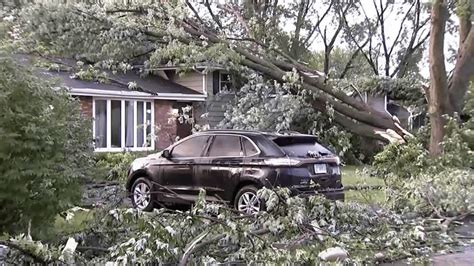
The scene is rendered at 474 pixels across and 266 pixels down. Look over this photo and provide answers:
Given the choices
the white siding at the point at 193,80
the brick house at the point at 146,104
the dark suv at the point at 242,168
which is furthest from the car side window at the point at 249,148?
the white siding at the point at 193,80

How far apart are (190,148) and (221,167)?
3.59ft

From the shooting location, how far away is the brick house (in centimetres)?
2055

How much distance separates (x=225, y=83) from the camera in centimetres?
2455

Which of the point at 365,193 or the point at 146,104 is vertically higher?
the point at 146,104

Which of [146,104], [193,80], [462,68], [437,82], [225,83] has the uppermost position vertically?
[193,80]

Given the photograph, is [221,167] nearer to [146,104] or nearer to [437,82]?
[437,82]

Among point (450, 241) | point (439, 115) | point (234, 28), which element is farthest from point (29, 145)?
point (234, 28)

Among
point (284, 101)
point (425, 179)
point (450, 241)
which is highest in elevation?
point (284, 101)

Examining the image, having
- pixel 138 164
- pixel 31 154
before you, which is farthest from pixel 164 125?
pixel 31 154

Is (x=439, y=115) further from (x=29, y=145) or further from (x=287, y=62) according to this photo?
(x=29, y=145)

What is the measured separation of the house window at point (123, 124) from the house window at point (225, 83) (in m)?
3.43

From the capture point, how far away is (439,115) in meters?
17.4

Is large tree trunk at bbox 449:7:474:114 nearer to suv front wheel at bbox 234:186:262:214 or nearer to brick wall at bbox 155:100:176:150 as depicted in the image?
brick wall at bbox 155:100:176:150

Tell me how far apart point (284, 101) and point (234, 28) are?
799 cm
